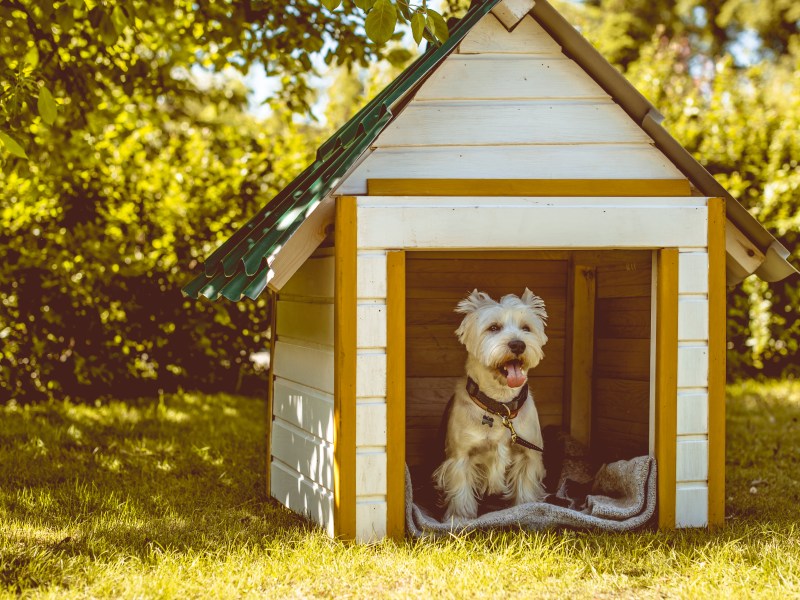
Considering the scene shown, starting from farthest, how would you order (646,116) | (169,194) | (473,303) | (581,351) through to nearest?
1. (169,194)
2. (581,351)
3. (473,303)
4. (646,116)

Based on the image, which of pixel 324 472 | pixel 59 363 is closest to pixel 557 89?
pixel 324 472

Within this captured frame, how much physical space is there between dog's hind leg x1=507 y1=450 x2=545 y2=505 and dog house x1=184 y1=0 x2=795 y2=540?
0.68 metres

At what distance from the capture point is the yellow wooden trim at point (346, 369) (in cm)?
431

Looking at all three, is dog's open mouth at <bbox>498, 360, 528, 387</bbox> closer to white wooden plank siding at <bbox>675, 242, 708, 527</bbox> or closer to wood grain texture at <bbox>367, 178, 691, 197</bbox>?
white wooden plank siding at <bbox>675, 242, 708, 527</bbox>

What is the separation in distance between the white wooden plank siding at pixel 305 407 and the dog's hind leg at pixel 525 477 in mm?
1184

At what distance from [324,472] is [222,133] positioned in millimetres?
5050

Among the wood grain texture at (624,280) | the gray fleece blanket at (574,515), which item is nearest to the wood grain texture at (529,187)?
the wood grain texture at (624,280)

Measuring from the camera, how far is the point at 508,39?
4613 millimetres

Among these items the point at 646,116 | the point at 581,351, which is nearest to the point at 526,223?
the point at 646,116

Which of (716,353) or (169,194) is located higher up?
(169,194)

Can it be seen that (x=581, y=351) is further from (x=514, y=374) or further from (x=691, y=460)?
(x=691, y=460)

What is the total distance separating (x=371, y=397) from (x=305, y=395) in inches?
28.5

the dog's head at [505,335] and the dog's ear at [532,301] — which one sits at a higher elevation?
the dog's ear at [532,301]

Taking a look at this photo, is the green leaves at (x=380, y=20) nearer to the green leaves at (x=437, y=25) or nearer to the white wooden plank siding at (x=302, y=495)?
the green leaves at (x=437, y=25)
